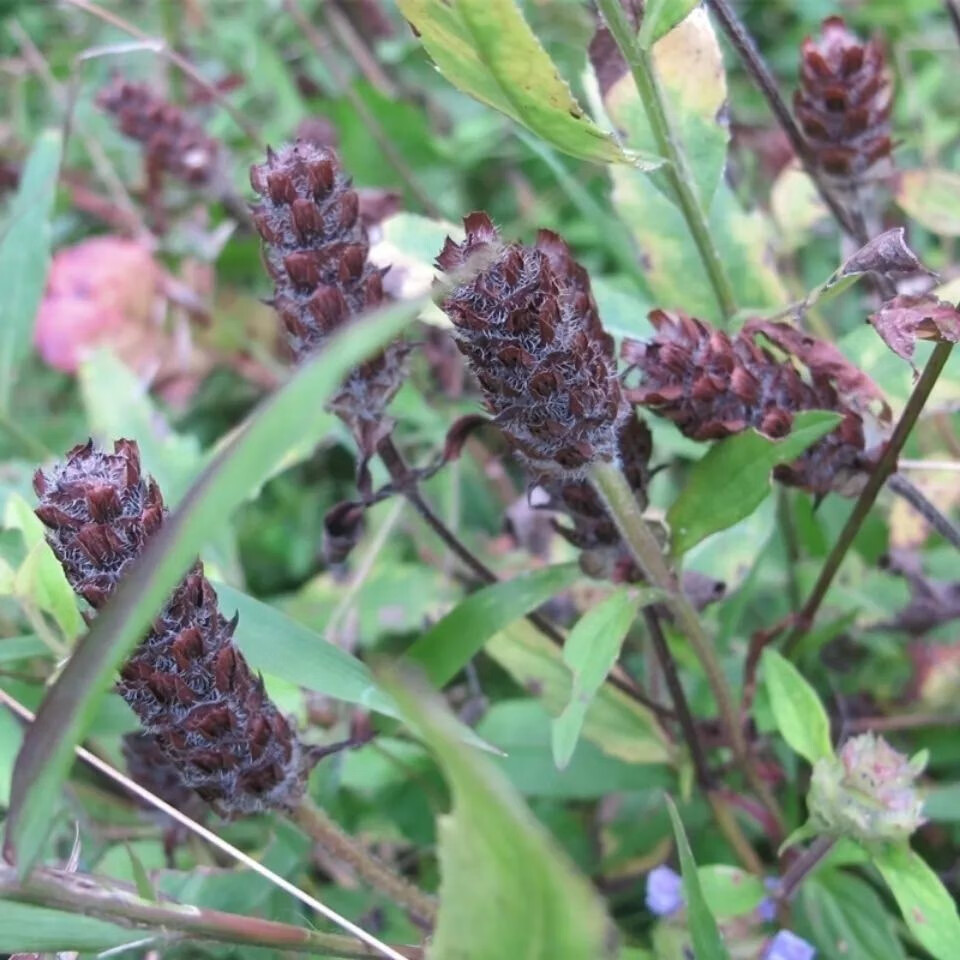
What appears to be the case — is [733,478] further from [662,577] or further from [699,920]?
[699,920]

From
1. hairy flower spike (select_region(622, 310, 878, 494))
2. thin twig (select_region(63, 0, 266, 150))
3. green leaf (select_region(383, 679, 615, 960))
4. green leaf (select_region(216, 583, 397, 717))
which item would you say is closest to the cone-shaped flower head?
hairy flower spike (select_region(622, 310, 878, 494))

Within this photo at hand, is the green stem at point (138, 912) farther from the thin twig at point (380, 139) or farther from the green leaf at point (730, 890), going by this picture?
the thin twig at point (380, 139)

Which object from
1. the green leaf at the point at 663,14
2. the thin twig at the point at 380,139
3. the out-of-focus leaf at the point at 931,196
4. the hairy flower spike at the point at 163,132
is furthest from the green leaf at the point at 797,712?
the hairy flower spike at the point at 163,132

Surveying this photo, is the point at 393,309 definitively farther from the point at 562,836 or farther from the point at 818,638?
the point at 562,836

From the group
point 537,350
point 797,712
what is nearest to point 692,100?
point 537,350

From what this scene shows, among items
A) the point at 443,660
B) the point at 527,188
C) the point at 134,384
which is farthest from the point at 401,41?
the point at 443,660

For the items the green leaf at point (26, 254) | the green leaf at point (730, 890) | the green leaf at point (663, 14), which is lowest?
the green leaf at point (730, 890)
